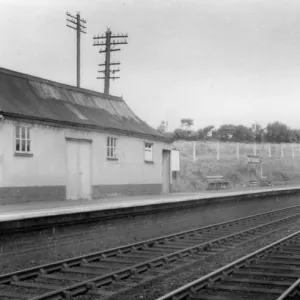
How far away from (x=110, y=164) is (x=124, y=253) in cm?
1061

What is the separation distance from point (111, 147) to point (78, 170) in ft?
8.16

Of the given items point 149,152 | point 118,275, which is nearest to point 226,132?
point 149,152

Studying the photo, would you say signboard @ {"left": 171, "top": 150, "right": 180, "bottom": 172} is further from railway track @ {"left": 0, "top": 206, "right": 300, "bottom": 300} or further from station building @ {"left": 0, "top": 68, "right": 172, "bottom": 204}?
railway track @ {"left": 0, "top": 206, "right": 300, "bottom": 300}

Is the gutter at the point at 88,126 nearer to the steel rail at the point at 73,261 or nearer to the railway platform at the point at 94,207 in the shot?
the railway platform at the point at 94,207

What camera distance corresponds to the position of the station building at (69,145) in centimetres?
1727

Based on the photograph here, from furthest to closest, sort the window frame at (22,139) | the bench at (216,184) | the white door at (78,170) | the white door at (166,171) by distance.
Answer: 1. the bench at (216,184)
2. the white door at (166,171)
3. the white door at (78,170)
4. the window frame at (22,139)

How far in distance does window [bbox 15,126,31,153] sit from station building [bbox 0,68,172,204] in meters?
0.03

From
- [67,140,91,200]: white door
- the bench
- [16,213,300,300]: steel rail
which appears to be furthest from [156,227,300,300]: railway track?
the bench

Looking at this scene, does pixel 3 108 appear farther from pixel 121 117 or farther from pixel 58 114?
pixel 121 117

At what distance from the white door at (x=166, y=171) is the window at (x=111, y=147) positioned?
16.4 feet

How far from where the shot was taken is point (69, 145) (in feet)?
64.4

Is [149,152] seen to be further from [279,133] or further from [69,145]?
[279,133]

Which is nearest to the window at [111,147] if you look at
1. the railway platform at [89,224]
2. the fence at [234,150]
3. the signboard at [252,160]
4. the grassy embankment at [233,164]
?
the railway platform at [89,224]

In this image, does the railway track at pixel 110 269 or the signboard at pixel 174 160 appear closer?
the railway track at pixel 110 269
